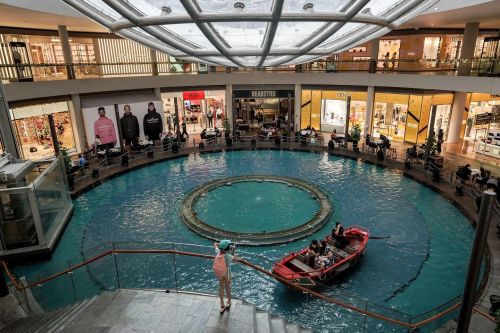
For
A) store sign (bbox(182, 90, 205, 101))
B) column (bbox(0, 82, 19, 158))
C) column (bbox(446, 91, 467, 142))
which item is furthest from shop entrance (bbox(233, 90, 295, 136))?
column (bbox(0, 82, 19, 158))

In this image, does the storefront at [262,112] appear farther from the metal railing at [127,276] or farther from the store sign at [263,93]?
the metal railing at [127,276]

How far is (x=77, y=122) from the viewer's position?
23156mm

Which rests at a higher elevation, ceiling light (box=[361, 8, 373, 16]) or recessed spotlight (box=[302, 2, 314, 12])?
ceiling light (box=[361, 8, 373, 16])

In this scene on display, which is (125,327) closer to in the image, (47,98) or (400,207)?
(400,207)

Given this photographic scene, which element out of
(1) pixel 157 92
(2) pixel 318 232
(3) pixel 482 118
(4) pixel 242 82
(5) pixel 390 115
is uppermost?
(4) pixel 242 82

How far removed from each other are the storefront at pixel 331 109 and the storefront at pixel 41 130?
18.4m

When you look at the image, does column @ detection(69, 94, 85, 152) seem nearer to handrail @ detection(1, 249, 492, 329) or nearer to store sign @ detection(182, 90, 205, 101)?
store sign @ detection(182, 90, 205, 101)

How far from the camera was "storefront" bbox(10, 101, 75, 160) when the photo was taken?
21.3 meters

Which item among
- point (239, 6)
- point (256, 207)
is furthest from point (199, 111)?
point (239, 6)

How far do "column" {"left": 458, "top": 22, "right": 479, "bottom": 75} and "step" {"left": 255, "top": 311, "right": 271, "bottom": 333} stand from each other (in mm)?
20642

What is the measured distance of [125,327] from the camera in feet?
22.4

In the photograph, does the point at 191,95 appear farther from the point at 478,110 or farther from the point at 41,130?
the point at 478,110

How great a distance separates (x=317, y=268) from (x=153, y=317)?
501 centimetres

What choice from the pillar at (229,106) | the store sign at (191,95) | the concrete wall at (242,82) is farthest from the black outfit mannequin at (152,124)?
the pillar at (229,106)
